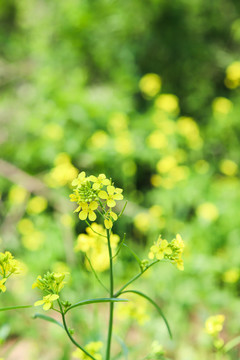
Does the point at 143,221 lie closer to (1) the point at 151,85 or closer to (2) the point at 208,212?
(2) the point at 208,212

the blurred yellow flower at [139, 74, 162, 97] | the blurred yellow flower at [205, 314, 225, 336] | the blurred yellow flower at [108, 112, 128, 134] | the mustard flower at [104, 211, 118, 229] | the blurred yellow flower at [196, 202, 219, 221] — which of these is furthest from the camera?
the blurred yellow flower at [139, 74, 162, 97]

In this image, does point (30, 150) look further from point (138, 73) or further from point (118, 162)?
point (138, 73)

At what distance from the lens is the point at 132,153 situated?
113 inches

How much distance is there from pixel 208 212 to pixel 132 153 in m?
0.93

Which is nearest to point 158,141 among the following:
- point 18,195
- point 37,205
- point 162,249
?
point 37,205

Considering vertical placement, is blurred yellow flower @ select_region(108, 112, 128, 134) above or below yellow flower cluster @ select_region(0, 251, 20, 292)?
above

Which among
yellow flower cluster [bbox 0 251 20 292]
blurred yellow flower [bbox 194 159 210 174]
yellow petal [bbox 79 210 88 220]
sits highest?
blurred yellow flower [bbox 194 159 210 174]

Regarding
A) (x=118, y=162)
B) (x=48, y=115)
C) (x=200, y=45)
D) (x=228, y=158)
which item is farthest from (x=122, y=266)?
(x=200, y=45)

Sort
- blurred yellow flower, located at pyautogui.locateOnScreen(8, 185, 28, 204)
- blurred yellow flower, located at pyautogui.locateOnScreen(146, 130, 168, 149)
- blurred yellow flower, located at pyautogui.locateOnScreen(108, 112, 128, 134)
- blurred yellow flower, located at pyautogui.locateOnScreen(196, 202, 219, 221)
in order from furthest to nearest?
1. blurred yellow flower, located at pyautogui.locateOnScreen(108, 112, 128, 134)
2. blurred yellow flower, located at pyautogui.locateOnScreen(146, 130, 168, 149)
3. blurred yellow flower, located at pyautogui.locateOnScreen(8, 185, 28, 204)
4. blurred yellow flower, located at pyautogui.locateOnScreen(196, 202, 219, 221)

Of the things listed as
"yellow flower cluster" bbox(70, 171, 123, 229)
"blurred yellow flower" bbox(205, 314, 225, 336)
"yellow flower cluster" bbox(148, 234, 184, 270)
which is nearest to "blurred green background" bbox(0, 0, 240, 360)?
"blurred yellow flower" bbox(205, 314, 225, 336)

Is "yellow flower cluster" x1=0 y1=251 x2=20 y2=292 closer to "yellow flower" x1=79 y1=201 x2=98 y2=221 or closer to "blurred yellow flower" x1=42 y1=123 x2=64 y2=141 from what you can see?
"yellow flower" x1=79 y1=201 x2=98 y2=221

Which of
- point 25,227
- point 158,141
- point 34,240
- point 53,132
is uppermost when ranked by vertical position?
point 158,141

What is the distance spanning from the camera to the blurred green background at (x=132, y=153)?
2023mm

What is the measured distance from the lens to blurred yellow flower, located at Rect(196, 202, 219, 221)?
236 cm
